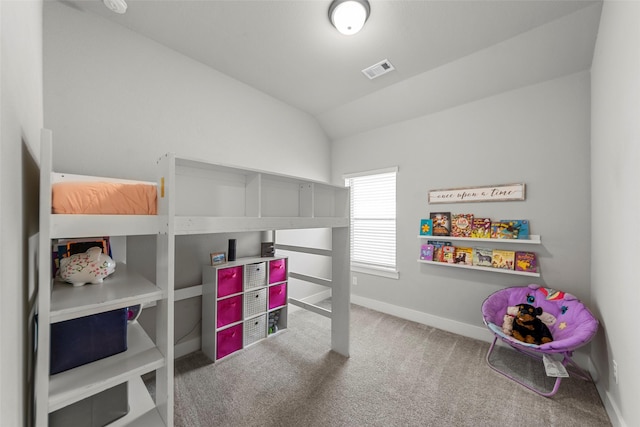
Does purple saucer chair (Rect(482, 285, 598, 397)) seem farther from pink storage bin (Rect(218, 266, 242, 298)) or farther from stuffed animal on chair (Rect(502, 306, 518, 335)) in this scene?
pink storage bin (Rect(218, 266, 242, 298))

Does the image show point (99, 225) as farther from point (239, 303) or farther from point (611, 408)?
point (611, 408)

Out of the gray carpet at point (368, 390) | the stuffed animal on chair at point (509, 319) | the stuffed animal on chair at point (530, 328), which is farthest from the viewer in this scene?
the stuffed animal on chair at point (509, 319)

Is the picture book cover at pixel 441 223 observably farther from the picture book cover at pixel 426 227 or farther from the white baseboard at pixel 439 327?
the white baseboard at pixel 439 327

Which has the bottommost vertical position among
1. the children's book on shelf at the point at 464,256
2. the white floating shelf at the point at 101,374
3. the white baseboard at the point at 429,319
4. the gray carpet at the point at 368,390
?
the gray carpet at the point at 368,390

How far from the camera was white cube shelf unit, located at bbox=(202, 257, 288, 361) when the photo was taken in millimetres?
2287

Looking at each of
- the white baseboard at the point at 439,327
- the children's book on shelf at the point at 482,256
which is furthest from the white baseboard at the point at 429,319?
the children's book on shelf at the point at 482,256

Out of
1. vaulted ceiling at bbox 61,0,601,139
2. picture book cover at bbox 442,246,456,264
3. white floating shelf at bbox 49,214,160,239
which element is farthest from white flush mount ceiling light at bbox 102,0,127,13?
picture book cover at bbox 442,246,456,264

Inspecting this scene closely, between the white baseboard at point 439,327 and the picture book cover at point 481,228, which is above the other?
the picture book cover at point 481,228

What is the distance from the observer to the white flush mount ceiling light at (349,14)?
67.7 inches

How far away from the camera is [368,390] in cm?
190

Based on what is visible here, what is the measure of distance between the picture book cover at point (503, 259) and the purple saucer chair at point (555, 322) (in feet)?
0.71

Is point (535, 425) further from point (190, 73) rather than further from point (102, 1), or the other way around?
point (102, 1)

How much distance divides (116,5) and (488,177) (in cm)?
345

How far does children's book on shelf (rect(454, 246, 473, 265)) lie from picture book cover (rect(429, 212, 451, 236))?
0.69ft
